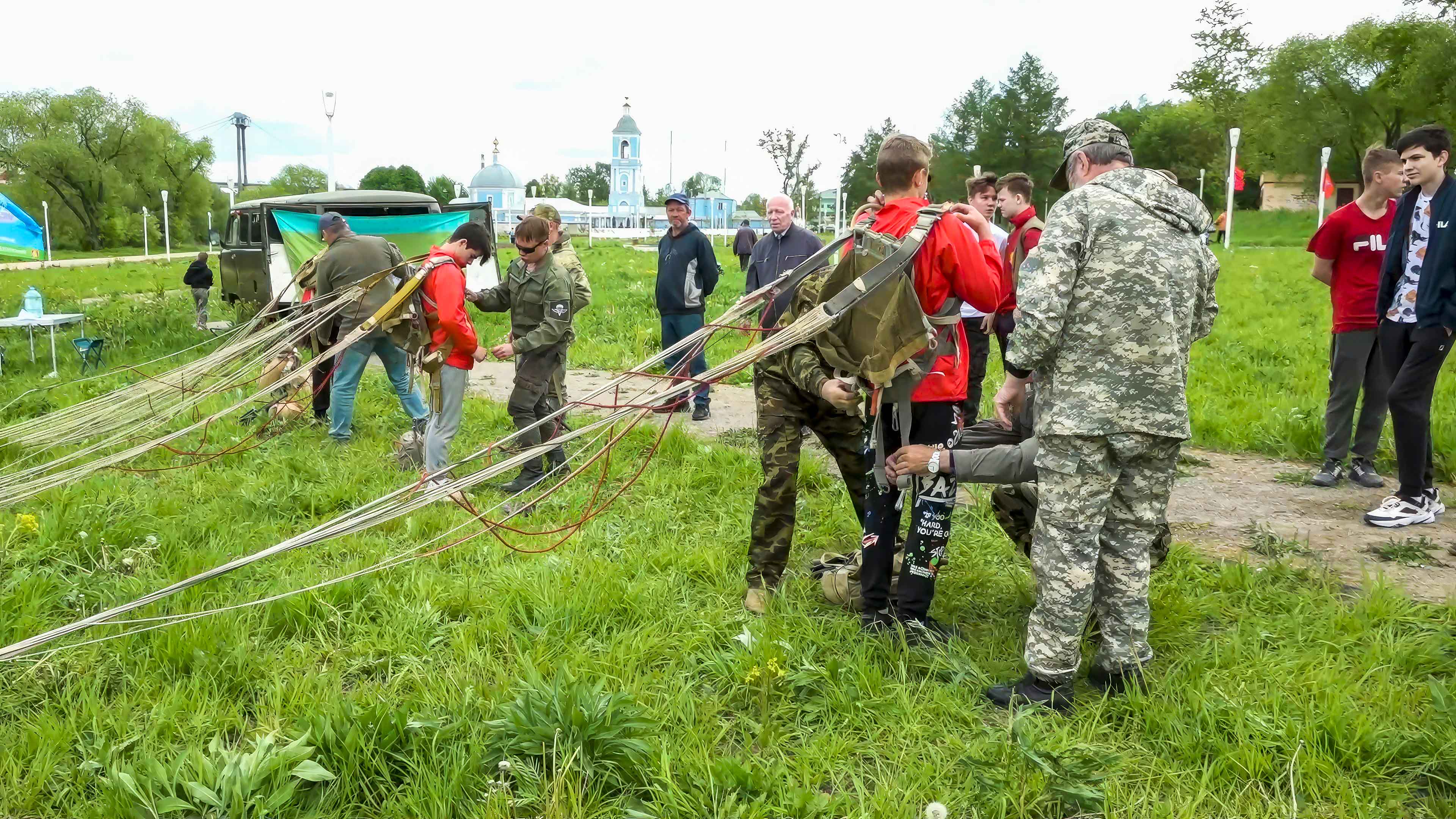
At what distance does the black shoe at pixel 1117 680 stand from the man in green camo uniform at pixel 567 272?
3.69 metres

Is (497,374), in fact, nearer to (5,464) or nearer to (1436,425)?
(5,464)

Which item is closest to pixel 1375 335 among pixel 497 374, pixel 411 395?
pixel 411 395

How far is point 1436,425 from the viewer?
6.21 m

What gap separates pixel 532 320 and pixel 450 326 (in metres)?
0.71

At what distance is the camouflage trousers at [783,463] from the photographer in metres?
3.87

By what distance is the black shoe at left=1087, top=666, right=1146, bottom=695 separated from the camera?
3.14 m

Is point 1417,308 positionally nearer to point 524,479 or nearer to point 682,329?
point 524,479

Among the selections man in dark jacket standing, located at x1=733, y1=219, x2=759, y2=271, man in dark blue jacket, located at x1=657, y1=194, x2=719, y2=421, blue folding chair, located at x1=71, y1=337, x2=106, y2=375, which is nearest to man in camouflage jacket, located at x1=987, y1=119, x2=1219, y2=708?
man in dark blue jacket, located at x1=657, y1=194, x2=719, y2=421

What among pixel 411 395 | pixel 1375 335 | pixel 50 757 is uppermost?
pixel 1375 335

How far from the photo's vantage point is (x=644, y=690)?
325cm

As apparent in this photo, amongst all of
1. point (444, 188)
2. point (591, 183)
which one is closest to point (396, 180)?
point (444, 188)

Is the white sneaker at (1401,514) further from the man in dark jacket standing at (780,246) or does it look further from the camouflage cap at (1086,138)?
the man in dark jacket standing at (780,246)

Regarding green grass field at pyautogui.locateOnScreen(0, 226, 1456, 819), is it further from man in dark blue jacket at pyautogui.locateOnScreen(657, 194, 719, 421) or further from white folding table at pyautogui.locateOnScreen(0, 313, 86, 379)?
white folding table at pyautogui.locateOnScreen(0, 313, 86, 379)

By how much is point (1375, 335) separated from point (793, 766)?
4.57 m
